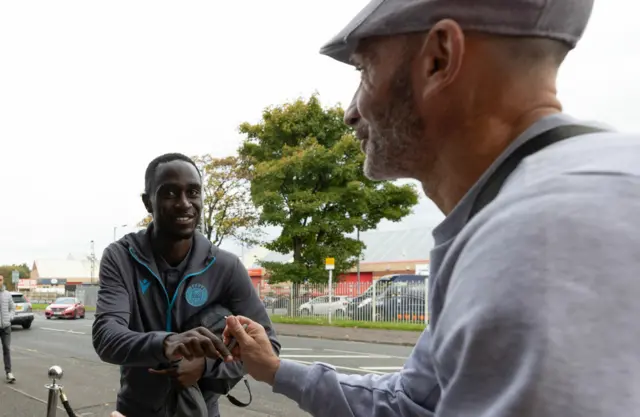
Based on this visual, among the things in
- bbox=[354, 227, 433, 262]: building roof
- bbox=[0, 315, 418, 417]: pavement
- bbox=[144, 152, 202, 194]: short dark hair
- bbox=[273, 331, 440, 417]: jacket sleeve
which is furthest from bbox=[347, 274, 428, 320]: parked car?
bbox=[273, 331, 440, 417]: jacket sleeve

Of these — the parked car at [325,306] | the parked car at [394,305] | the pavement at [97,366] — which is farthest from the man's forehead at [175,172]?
the parked car at [325,306]

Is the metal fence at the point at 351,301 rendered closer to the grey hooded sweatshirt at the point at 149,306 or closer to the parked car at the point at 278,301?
the parked car at the point at 278,301

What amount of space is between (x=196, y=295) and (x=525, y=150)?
1.46 m

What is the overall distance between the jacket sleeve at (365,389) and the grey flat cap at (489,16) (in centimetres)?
66

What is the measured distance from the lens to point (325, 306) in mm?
24016

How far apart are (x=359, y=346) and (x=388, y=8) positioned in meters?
14.6

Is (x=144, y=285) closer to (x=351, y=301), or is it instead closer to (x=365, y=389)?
(x=365, y=389)

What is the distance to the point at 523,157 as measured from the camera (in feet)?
2.13

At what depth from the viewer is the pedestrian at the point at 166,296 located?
177 centimetres

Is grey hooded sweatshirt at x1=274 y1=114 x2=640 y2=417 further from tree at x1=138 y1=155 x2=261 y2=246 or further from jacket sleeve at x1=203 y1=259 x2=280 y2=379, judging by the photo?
tree at x1=138 y1=155 x2=261 y2=246

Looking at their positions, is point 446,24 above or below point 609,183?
above

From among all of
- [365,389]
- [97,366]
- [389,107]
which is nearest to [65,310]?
[97,366]

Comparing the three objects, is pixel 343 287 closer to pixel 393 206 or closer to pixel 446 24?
pixel 393 206

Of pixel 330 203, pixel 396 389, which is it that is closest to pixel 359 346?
pixel 330 203
